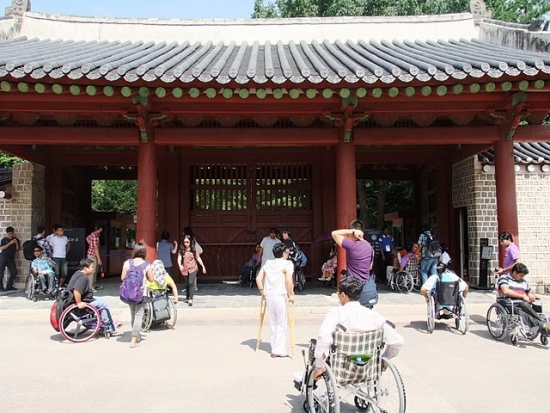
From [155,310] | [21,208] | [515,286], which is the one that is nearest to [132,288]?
[155,310]

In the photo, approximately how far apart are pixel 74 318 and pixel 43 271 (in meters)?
3.27

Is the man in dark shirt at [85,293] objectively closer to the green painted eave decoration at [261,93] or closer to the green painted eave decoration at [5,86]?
the green painted eave decoration at [5,86]

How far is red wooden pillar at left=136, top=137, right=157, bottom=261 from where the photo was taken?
8891mm

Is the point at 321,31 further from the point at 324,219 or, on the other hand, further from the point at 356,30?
the point at 324,219

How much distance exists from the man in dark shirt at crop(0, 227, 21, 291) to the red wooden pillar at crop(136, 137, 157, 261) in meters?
3.80

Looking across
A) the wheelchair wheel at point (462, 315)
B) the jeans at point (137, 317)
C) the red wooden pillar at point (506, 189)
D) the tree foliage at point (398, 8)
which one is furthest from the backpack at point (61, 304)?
the tree foliage at point (398, 8)

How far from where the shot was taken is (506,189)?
9.09 meters

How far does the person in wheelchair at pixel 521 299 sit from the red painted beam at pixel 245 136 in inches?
159

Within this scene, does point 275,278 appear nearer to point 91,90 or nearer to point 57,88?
point 91,90

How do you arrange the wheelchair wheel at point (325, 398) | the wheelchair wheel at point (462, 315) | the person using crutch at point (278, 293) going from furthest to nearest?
the wheelchair wheel at point (462, 315) → the person using crutch at point (278, 293) → the wheelchair wheel at point (325, 398)

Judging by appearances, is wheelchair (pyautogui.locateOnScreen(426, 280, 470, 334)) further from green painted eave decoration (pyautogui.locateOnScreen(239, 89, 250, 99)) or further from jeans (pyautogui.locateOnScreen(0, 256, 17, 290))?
jeans (pyautogui.locateOnScreen(0, 256, 17, 290))

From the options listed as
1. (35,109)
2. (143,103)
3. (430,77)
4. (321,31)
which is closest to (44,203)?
(35,109)

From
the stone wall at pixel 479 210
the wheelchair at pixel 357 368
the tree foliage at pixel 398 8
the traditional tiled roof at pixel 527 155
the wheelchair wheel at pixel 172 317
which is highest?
the tree foliage at pixel 398 8

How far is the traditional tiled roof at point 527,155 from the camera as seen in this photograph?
11.1 meters
